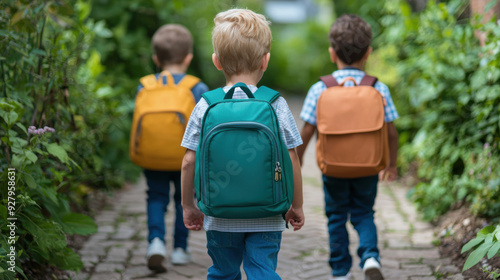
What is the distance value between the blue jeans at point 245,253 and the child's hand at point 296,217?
97 millimetres

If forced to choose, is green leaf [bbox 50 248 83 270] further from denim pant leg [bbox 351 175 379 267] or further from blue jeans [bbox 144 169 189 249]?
denim pant leg [bbox 351 175 379 267]

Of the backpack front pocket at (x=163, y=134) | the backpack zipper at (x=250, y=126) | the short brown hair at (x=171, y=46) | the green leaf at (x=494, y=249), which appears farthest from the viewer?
the short brown hair at (x=171, y=46)

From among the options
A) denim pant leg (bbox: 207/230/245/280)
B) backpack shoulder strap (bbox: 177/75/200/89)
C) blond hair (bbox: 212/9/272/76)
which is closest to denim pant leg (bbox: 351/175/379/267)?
denim pant leg (bbox: 207/230/245/280)

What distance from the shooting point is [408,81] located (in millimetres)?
6367

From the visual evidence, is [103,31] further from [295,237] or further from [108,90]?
[295,237]

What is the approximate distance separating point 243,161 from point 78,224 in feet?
5.16

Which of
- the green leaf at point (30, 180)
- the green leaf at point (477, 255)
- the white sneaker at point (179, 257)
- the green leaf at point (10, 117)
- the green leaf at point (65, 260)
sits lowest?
the white sneaker at point (179, 257)

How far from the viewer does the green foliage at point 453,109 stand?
4.30 m

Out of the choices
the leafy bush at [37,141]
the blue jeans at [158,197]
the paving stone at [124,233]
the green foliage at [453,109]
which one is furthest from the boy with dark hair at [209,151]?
the paving stone at [124,233]

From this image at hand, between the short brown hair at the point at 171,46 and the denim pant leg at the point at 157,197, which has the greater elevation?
the short brown hair at the point at 171,46

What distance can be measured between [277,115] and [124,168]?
148 inches

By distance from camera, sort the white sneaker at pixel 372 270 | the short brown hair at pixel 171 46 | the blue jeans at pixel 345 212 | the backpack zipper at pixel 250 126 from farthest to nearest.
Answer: the short brown hair at pixel 171 46 < the blue jeans at pixel 345 212 < the white sneaker at pixel 372 270 < the backpack zipper at pixel 250 126

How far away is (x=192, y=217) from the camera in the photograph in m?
2.84

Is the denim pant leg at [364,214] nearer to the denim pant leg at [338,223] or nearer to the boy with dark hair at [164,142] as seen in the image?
the denim pant leg at [338,223]
